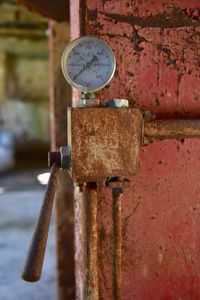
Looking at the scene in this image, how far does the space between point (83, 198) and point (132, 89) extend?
0.97ft

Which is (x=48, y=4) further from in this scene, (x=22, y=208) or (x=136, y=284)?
(x=22, y=208)

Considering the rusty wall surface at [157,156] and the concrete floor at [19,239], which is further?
the concrete floor at [19,239]

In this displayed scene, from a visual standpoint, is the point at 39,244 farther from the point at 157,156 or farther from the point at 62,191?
the point at 62,191

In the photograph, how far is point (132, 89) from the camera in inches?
38.6

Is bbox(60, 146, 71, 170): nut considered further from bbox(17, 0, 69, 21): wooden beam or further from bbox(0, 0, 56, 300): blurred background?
bbox(0, 0, 56, 300): blurred background

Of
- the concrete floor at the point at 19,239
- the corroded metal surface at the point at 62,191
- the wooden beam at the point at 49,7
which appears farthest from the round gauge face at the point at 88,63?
the concrete floor at the point at 19,239

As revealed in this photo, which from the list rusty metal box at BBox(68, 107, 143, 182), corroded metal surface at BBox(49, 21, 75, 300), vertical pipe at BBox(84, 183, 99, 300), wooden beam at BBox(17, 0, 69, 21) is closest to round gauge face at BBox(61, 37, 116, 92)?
rusty metal box at BBox(68, 107, 143, 182)

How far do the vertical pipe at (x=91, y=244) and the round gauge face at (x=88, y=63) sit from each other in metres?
0.24

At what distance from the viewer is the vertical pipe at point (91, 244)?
3.01ft

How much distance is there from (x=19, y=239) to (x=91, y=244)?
218 cm

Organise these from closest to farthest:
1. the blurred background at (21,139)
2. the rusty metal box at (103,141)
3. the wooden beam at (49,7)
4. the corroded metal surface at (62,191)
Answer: the rusty metal box at (103,141) → the wooden beam at (49,7) → the corroded metal surface at (62,191) → the blurred background at (21,139)

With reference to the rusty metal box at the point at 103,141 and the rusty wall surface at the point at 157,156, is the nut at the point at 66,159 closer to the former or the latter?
the rusty metal box at the point at 103,141

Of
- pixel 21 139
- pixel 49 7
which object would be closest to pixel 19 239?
pixel 49 7

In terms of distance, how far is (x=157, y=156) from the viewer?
3.34ft
